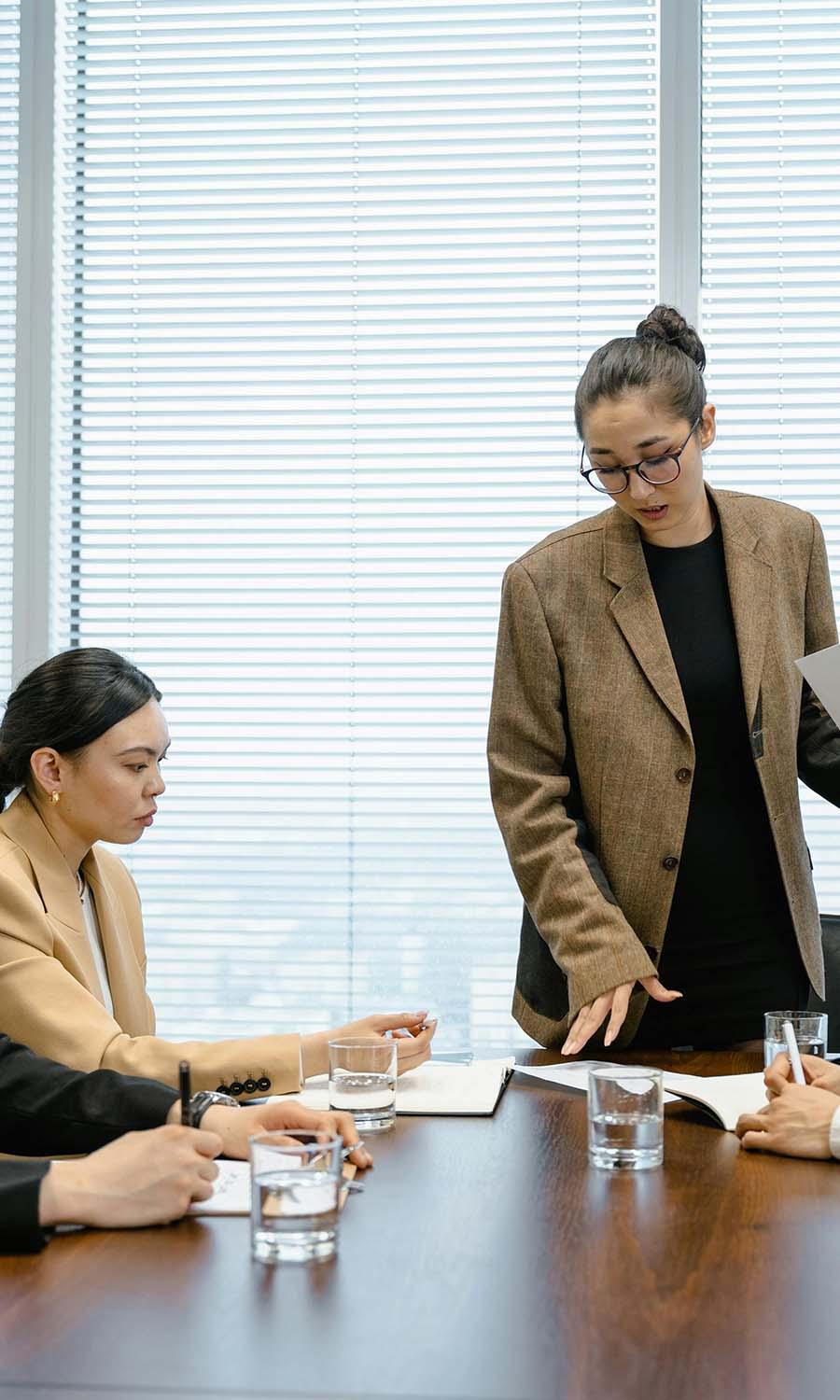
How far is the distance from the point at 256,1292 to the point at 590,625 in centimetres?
129

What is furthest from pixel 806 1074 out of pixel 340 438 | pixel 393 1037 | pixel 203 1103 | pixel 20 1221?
pixel 340 438

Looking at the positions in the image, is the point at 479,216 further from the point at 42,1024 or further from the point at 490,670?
the point at 42,1024

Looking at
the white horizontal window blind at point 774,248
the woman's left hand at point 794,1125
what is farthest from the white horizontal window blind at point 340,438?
the woman's left hand at point 794,1125

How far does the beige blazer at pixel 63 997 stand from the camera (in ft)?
5.78

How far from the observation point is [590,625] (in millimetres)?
2215

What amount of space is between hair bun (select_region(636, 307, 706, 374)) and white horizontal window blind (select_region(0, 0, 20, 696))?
191 cm

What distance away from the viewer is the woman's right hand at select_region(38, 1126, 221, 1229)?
1.28 m

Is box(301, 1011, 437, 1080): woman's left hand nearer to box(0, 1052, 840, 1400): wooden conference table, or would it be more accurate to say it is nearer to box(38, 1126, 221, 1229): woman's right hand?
box(0, 1052, 840, 1400): wooden conference table

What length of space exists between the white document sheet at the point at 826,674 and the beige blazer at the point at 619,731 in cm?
16

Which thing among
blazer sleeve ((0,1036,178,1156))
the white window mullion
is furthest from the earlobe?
the white window mullion

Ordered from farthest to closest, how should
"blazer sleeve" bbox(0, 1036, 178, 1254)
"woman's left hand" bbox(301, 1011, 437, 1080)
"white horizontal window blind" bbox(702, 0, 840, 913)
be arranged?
"white horizontal window blind" bbox(702, 0, 840, 913) → "woman's left hand" bbox(301, 1011, 437, 1080) → "blazer sleeve" bbox(0, 1036, 178, 1254)

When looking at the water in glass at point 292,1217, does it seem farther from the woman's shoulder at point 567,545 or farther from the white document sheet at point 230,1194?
the woman's shoulder at point 567,545

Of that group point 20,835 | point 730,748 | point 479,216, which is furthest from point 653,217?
point 20,835

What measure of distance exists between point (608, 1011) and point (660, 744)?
412mm
